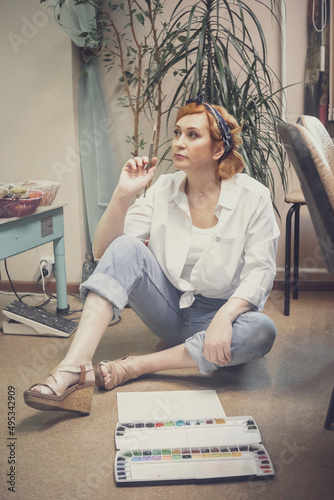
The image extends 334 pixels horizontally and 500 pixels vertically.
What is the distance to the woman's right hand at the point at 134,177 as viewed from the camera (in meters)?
1.81

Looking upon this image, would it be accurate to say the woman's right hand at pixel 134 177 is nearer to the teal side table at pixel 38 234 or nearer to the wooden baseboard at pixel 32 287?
the teal side table at pixel 38 234

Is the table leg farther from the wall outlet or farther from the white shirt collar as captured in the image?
the white shirt collar

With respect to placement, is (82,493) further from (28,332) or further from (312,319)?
(312,319)

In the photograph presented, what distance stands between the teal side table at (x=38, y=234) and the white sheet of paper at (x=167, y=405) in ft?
2.57

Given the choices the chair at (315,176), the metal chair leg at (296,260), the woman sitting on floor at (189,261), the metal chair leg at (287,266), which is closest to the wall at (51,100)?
the metal chair leg at (296,260)

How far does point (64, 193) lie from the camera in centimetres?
301

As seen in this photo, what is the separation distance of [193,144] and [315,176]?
0.83 metres

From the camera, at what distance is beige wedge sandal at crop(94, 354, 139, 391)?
1858 mm

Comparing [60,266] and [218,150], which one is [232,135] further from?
[60,266]

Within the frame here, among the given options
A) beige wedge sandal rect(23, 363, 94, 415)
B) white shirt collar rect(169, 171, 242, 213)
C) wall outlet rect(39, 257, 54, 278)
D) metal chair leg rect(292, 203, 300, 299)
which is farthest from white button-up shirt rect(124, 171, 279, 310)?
wall outlet rect(39, 257, 54, 278)

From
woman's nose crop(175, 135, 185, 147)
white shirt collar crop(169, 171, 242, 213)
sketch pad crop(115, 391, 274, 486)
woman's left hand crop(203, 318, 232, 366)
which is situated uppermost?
woman's nose crop(175, 135, 185, 147)

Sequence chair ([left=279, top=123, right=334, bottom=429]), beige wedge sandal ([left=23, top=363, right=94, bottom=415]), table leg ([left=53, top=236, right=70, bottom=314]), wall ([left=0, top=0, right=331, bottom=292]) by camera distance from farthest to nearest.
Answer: wall ([left=0, top=0, right=331, bottom=292]) < table leg ([left=53, top=236, right=70, bottom=314]) < beige wedge sandal ([left=23, top=363, right=94, bottom=415]) < chair ([left=279, top=123, right=334, bottom=429])

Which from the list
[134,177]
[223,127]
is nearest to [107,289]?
[134,177]

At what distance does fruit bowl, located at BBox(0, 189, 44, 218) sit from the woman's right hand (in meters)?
0.61
